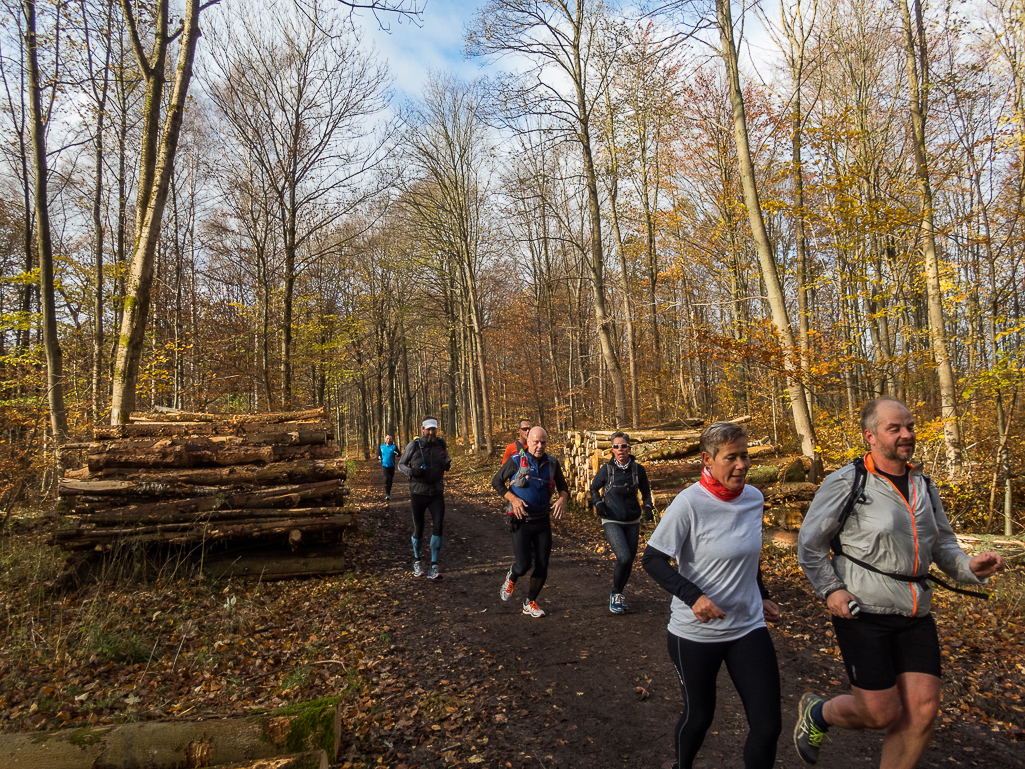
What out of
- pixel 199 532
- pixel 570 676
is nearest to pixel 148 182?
pixel 199 532

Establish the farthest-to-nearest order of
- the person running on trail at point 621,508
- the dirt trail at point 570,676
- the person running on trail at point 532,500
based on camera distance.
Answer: the person running on trail at point 621,508
the person running on trail at point 532,500
the dirt trail at point 570,676

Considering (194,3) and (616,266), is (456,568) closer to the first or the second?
(194,3)

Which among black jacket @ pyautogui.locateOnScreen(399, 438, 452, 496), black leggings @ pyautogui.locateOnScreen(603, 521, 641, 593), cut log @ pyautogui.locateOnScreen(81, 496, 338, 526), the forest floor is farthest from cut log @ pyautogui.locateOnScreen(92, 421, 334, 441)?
black leggings @ pyautogui.locateOnScreen(603, 521, 641, 593)

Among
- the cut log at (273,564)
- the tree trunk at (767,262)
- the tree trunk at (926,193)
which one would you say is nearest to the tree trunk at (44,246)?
the cut log at (273,564)

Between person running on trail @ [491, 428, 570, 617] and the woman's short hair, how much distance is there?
3.12 meters

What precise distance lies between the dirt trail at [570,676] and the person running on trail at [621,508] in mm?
451

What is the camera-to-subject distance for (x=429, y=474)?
8.07 m

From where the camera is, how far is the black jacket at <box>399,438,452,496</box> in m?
8.02

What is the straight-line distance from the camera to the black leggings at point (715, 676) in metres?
2.72

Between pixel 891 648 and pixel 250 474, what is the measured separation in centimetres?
811

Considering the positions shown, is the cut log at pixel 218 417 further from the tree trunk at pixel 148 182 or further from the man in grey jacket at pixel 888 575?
the man in grey jacket at pixel 888 575

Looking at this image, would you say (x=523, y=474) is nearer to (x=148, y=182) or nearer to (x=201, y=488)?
(x=201, y=488)

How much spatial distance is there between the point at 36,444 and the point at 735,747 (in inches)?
643

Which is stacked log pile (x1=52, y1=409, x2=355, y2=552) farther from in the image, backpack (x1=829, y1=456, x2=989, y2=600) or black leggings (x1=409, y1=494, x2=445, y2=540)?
backpack (x1=829, y1=456, x2=989, y2=600)
